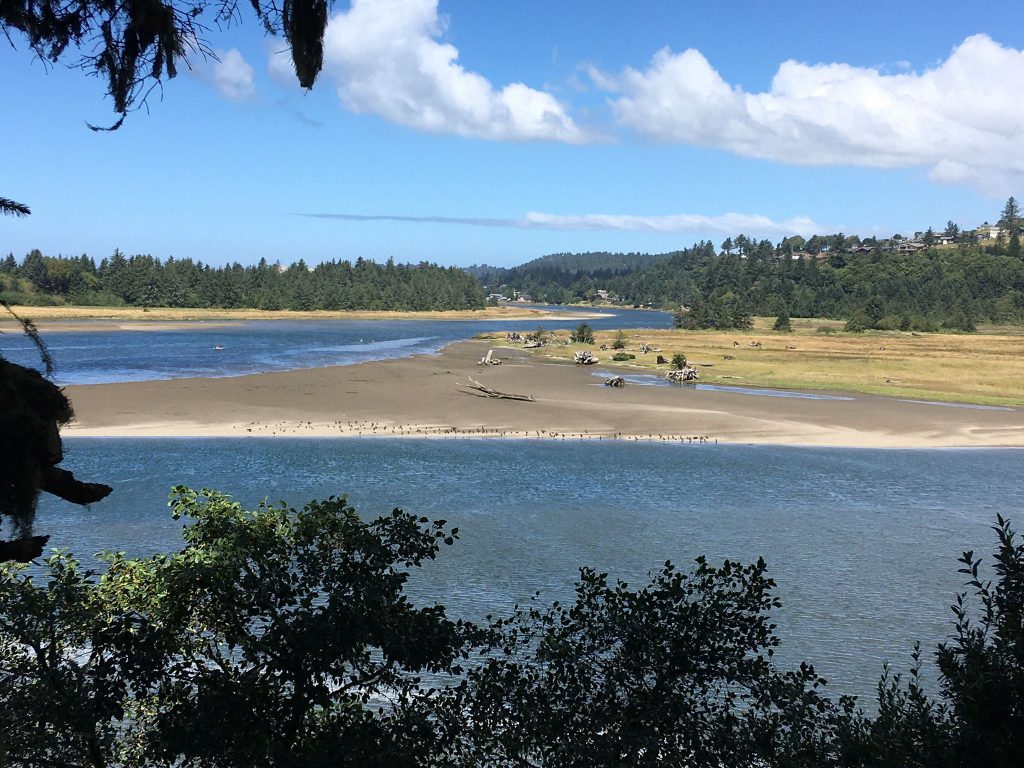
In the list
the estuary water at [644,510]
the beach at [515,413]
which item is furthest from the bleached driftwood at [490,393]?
the estuary water at [644,510]

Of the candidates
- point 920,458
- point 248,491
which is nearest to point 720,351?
point 920,458

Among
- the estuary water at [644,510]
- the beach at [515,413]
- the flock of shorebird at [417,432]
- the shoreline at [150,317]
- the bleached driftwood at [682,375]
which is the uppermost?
the shoreline at [150,317]

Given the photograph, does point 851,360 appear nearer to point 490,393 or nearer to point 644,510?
point 490,393

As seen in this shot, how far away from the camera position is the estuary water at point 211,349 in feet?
230

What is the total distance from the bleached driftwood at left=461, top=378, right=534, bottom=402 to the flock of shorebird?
31.8 ft

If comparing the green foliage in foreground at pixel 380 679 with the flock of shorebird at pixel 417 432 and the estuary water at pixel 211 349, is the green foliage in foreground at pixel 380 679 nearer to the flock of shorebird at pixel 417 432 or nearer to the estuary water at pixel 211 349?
the flock of shorebird at pixel 417 432

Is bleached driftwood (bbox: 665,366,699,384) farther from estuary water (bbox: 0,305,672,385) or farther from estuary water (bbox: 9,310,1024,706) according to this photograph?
estuary water (bbox: 0,305,672,385)

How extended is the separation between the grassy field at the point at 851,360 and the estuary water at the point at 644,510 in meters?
23.7

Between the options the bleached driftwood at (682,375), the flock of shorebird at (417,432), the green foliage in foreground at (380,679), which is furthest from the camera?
the bleached driftwood at (682,375)

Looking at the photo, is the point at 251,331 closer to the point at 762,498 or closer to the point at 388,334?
the point at 388,334

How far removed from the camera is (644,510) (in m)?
30.0

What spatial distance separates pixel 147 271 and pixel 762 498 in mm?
174911

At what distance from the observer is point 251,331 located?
134m

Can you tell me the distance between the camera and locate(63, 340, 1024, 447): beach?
Answer: 45.3 meters
